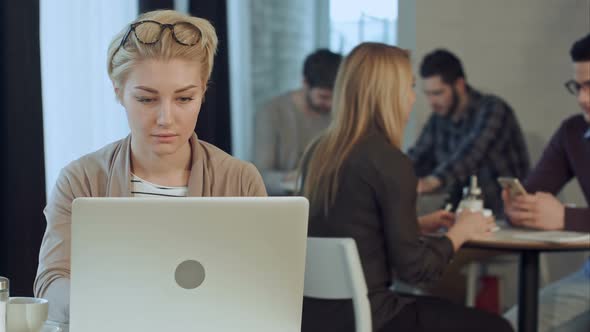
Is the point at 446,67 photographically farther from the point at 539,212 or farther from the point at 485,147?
the point at 539,212

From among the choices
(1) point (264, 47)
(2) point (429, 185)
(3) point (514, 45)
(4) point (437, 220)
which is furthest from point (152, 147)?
(3) point (514, 45)

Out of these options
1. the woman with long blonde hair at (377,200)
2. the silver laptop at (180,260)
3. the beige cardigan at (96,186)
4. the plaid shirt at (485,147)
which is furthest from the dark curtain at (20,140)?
the plaid shirt at (485,147)

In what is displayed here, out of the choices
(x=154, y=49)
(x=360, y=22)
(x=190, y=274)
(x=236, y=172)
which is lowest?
(x=190, y=274)

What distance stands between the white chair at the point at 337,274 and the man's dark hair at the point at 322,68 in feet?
8.14

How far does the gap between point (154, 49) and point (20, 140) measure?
1269 millimetres

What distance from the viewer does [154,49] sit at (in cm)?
164

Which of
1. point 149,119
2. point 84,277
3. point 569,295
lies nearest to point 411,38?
point 569,295

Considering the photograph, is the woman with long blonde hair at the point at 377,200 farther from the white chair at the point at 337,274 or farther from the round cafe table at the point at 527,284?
the round cafe table at the point at 527,284

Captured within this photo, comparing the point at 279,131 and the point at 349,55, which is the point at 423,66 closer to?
the point at 279,131

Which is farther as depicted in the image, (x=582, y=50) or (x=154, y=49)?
(x=582, y=50)

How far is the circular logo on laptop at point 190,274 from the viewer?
1.35m

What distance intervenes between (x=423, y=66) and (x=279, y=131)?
84cm

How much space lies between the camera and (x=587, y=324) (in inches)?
125

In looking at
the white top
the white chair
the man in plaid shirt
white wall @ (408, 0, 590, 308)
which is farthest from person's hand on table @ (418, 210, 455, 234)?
white wall @ (408, 0, 590, 308)
